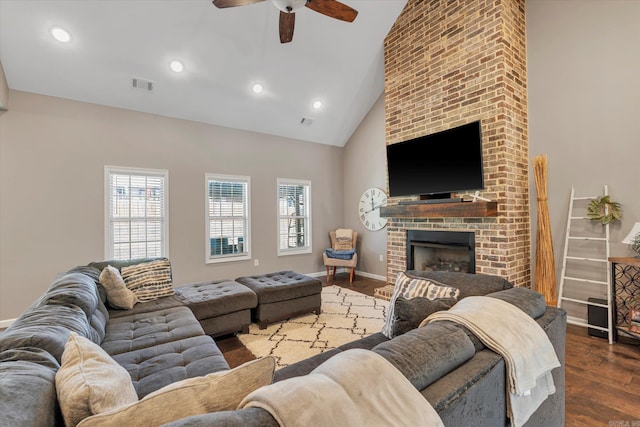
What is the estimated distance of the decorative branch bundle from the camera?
3.31 meters

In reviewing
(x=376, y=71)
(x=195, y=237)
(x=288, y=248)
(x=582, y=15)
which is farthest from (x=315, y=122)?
(x=582, y=15)

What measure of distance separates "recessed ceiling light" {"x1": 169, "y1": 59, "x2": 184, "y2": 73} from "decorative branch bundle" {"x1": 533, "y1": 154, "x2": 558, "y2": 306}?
462 centimetres

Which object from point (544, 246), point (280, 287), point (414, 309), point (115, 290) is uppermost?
point (544, 246)

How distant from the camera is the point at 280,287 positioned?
3.43 m

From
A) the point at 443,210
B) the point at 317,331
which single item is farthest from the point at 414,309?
the point at 443,210

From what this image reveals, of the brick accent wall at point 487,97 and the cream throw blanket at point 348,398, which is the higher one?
the brick accent wall at point 487,97

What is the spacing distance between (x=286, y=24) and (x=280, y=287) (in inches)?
112

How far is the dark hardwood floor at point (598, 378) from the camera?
6.21 ft

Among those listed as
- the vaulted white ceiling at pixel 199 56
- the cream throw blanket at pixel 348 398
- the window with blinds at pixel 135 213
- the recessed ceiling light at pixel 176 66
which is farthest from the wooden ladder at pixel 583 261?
the window with blinds at pixel 135 213

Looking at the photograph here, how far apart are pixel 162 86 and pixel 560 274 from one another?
18.7ft

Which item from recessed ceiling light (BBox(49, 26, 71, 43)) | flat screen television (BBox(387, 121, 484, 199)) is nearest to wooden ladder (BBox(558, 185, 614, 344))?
flat screen television (BBox(387, 121, 484, 199))

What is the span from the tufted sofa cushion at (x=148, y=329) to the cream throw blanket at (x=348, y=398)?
1.70 meters

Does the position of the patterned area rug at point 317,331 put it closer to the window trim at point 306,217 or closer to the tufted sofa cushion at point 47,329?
the tufted sofa cushion at point 47,329

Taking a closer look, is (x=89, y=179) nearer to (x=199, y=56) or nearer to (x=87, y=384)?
(x=199, y=56)
